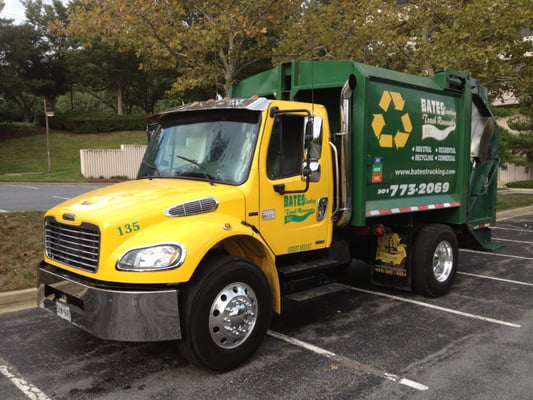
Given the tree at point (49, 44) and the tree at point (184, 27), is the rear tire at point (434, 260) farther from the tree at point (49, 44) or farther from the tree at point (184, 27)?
the tree at point (49, 44)

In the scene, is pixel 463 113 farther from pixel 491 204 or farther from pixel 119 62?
pixel 119 62

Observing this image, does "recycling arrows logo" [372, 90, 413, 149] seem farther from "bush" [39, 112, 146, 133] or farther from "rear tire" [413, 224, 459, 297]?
"bush" [39, 112, 146, 133]

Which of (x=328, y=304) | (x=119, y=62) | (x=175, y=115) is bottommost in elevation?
(x=328, y=304)

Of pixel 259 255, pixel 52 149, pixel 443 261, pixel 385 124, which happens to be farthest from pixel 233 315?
pixel 52 149

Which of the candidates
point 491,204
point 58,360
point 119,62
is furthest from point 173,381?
point 119,62

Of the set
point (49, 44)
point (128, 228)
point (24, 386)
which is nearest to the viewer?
point (128, 228)

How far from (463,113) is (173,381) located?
17.5 ft

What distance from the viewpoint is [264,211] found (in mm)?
4688

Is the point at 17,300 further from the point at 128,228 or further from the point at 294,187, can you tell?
the point at 294,187

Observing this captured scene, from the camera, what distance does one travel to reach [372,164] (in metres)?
5.70

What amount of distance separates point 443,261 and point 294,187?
9.97ft

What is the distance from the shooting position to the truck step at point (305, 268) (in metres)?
4.99

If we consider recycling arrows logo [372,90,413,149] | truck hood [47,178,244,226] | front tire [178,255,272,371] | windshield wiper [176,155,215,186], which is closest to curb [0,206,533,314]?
truck hood [47,178,244,226]

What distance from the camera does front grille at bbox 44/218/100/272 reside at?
398 centimetres
